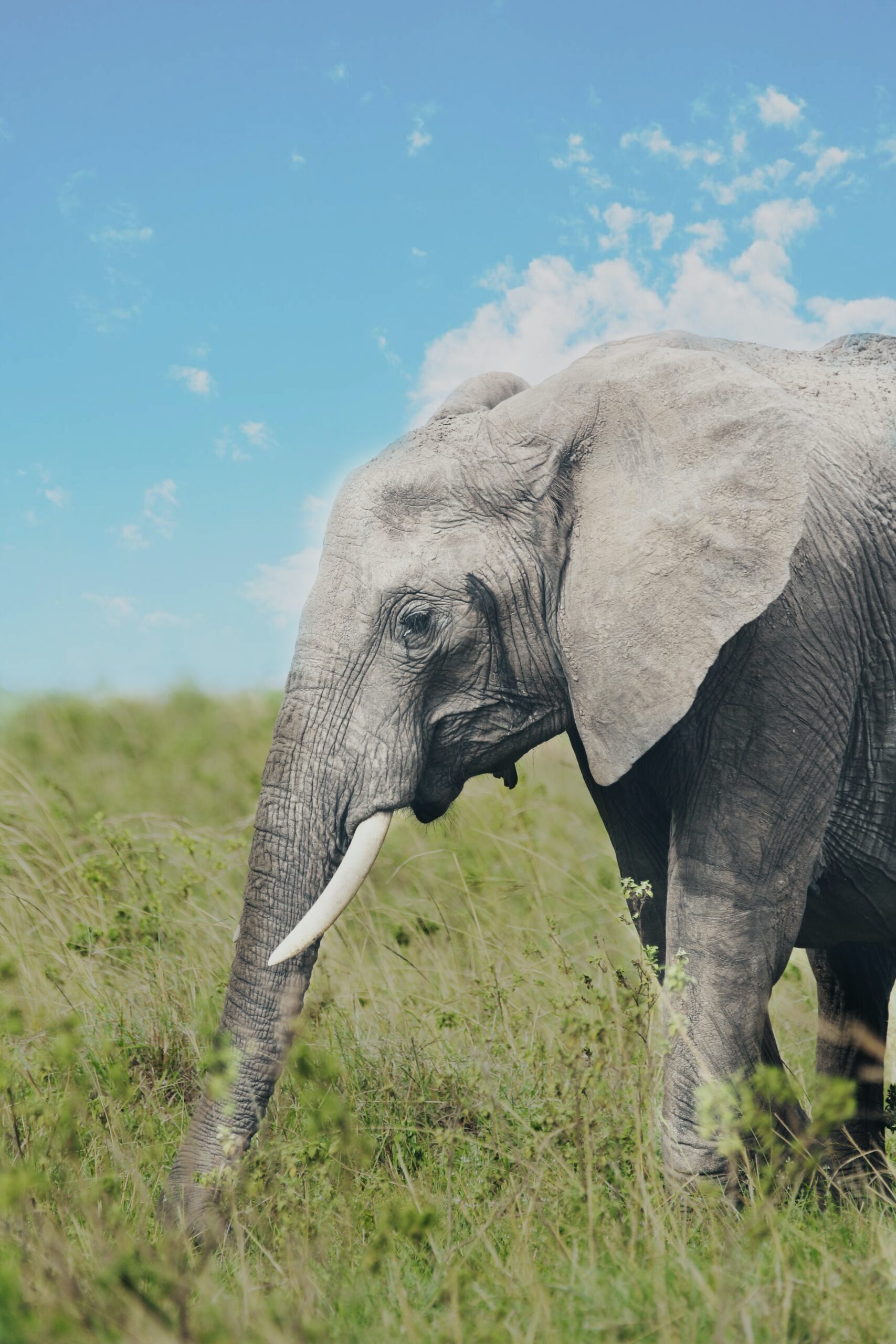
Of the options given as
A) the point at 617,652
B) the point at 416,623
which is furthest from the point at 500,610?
the point at 617,652

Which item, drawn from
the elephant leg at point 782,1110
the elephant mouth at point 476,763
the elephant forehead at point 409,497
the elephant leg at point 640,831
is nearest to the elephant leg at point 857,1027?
the elephant leg at point 782,1110

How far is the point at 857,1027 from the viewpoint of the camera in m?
5.00

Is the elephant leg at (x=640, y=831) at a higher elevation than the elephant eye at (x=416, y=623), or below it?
below

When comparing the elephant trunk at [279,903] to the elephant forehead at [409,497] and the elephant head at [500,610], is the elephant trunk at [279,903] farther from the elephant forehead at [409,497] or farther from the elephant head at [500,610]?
the elephant forehead at [409,497]

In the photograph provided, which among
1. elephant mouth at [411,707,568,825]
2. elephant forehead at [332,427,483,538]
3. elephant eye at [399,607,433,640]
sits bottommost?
elephant mouth at [411,707,568,825]

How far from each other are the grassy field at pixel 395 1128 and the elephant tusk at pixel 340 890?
368mm

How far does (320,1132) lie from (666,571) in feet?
6.88

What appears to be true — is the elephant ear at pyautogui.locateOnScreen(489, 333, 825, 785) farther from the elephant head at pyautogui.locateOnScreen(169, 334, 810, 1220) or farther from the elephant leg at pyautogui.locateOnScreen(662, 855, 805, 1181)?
the elephant leg at pyautogui.locateOnScreen(662, 855, 805, 1181)

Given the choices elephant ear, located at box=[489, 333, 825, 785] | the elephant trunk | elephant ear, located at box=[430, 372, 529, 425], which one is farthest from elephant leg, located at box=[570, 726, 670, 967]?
elephant ear, located at box=[430, 372, 529, 425]

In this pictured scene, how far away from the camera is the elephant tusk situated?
11.9 ft

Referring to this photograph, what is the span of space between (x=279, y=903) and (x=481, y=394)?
1898 mm

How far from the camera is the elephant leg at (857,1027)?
16.3 ft

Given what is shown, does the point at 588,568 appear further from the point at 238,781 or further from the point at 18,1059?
the point at 238,781

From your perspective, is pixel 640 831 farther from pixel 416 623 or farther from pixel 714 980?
pixel 416 623
